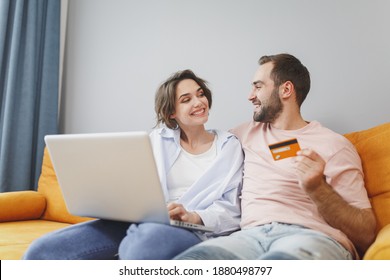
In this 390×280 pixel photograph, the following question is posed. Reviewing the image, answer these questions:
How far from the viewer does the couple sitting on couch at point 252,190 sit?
3.35 ft

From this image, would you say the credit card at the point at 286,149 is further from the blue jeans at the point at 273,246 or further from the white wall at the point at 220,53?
the white wall at the point at 220,53

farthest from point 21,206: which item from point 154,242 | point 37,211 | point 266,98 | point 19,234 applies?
point 266,98

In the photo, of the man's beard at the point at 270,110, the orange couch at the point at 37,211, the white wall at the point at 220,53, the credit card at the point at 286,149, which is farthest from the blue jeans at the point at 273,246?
the orange couch at the point at 37,211

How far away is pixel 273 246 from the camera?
3.31 feet

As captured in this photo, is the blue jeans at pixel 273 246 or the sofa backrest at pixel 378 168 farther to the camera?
the sofa backrest at pixel 378 168

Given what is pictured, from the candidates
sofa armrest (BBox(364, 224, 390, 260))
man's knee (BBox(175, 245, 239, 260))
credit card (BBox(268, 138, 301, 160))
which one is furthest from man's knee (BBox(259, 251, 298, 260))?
credit card (BBox(268, 138, 301, 160))

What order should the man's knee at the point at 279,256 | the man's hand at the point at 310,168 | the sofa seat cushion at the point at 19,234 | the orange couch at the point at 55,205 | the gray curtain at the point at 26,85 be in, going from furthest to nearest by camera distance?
the gray curtain at the point at 26,85 < the sofa seat cushion at the point at 19,234 < the orange couch at the point at 55,205 < the man's hand at the point at 310,168 < the man's knee at the point at 279,256

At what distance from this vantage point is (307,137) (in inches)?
53.2

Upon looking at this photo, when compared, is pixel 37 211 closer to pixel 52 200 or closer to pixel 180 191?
pixel 52 200

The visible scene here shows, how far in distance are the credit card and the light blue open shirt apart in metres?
0.28

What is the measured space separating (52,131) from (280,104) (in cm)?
170

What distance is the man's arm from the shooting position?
1.10 metres

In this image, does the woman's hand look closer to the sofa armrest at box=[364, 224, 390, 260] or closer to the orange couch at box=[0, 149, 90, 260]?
the sofa armrest at box=[364, 224, 390, 260]
